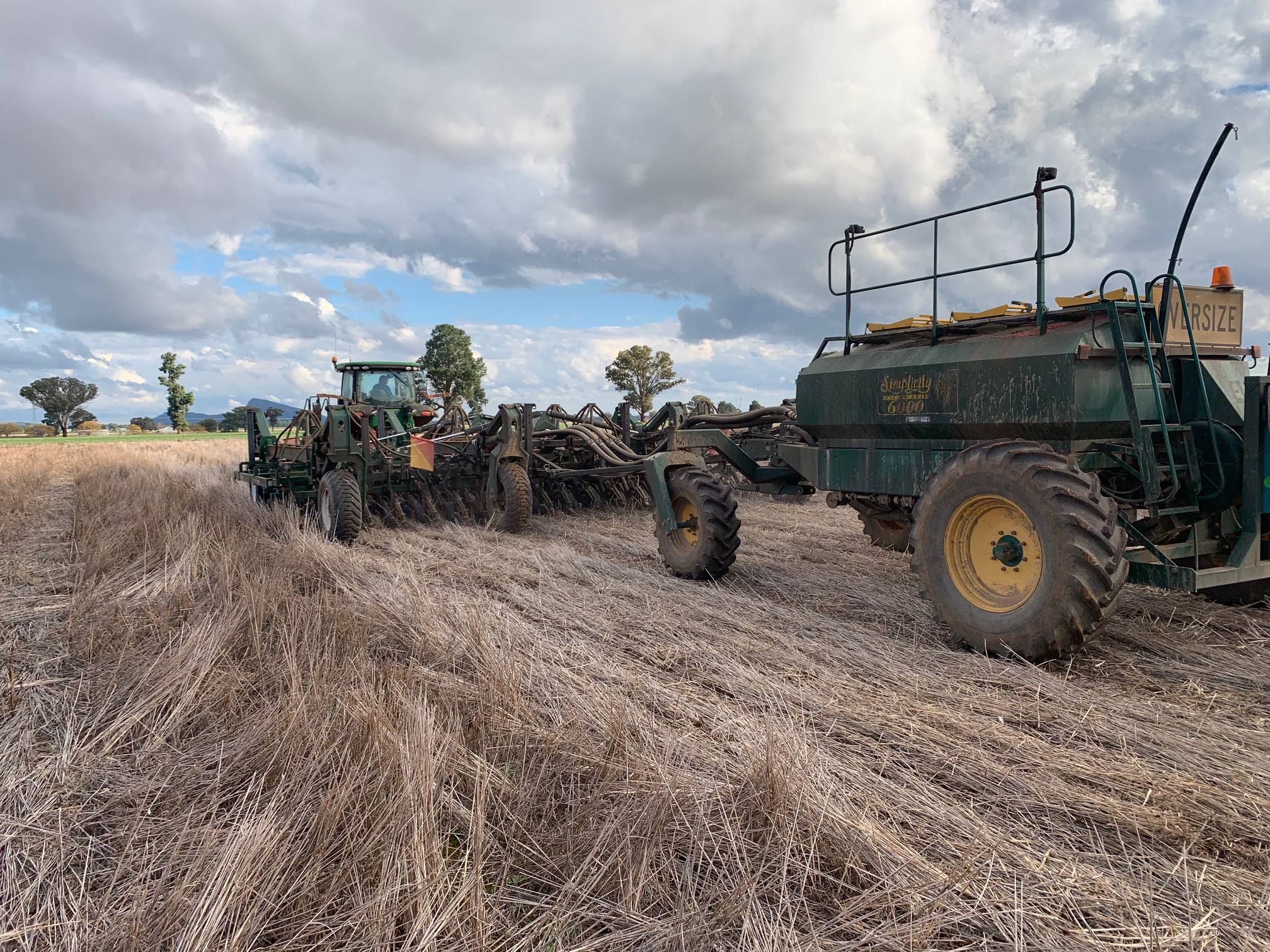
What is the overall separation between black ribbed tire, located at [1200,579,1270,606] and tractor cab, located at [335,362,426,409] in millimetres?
10540

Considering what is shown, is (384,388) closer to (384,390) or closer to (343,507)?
(384,390)

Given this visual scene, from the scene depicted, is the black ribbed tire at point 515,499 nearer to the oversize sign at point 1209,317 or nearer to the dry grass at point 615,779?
the dry grass at point 615,779

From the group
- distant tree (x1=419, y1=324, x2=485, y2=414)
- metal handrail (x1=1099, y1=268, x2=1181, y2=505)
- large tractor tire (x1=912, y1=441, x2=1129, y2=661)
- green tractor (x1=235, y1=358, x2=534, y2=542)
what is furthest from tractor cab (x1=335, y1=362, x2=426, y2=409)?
distant tree (x1=419, y1=324, x2=485, y2=414)

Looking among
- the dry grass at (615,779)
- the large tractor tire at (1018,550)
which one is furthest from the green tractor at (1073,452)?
the dry grass at (615,779)

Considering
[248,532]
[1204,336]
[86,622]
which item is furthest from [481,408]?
[1204,336]

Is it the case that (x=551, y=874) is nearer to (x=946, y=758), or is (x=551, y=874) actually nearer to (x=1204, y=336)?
(x=946, y=758)

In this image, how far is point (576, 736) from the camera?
296 cm

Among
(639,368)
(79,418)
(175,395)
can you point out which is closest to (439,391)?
(639,368)

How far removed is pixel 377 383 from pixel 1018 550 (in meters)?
10.8

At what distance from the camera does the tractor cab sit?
1252 cm

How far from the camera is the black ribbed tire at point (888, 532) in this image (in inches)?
253

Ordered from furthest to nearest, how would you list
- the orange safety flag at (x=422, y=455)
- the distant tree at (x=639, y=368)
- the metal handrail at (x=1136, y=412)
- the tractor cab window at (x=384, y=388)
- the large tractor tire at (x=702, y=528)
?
the distant tree at (x=639, y=368) → the tractor cab window at (x=384, y=388) → the orange safety flag at (x=422, y=455) → the large tractor tire at (x=702, y=528) → the metal handrail at (x=1136, y=412)

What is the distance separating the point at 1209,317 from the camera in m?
4.68

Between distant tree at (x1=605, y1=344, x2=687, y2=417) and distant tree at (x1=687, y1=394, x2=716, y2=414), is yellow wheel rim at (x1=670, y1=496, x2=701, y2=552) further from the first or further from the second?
distant tree at (x1=605, y1=344, x2=687, y2=417)
